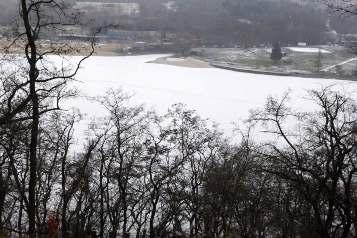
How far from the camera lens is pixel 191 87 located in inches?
1166

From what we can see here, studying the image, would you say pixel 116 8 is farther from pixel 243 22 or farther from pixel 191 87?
pixel 191 87

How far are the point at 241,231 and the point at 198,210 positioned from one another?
1.08 metres

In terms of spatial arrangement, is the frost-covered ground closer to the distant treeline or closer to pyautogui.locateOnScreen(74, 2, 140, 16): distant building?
pyautogui.locateOnScreen(74, 2, 140, 16): distant building

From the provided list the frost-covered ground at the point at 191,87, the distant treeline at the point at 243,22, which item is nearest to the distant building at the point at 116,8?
the distant treeline at the point at 243,22

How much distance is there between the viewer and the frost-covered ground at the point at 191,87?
2236cm

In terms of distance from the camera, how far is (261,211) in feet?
31.1

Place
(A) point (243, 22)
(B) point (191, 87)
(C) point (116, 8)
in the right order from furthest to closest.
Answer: (C) point (116, 8)
(A) point (243, 22)
(B) point (191, 87)

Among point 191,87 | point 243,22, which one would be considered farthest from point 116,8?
point 191,87

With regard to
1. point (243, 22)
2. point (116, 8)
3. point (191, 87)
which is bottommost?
point (191, 87)

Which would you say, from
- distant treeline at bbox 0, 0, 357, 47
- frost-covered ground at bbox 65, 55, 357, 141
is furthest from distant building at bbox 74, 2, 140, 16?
frost-covered ground at bbox 65, 55, 357, 141

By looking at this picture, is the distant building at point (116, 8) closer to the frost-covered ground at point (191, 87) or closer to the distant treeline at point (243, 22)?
the distant treeline at point (243, 22)

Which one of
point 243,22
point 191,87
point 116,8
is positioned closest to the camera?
point 191,87

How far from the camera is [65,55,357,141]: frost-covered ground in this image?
22.4 meters

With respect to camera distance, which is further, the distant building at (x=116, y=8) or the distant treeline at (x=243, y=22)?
the distant treeline at (x=243, y=22)
